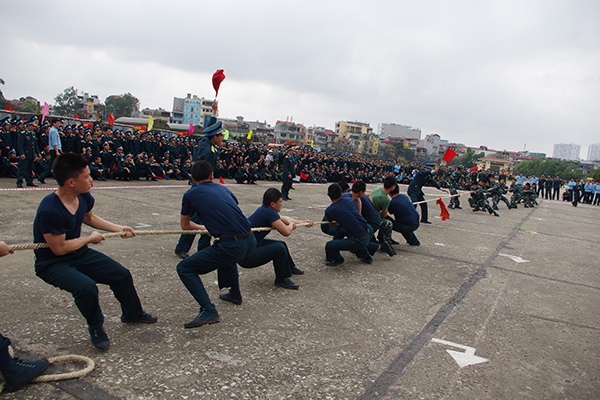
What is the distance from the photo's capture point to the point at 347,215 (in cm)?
570

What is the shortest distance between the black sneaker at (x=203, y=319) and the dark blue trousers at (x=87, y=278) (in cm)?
48

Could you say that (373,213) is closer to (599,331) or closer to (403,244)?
(403,244)

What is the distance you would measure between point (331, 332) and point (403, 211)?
423 centimetres

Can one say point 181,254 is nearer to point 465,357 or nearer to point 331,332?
point 331,332

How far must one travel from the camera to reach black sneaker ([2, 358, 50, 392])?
93.4 inches

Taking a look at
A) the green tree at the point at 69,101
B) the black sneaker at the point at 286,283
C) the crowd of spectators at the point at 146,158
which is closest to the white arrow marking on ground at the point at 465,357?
the black sneaker at the point at 286,283

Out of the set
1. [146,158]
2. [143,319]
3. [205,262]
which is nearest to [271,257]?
[205,262]

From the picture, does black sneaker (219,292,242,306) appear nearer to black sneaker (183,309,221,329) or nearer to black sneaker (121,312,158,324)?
black sneaker (183,309,221,329)

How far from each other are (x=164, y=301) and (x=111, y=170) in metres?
11.0

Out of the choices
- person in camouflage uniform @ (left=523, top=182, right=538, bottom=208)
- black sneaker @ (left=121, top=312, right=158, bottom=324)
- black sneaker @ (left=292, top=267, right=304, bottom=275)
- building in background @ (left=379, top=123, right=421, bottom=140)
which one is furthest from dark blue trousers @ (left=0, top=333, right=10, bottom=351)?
building in background @ (left=379, top=123, right=421, bottom=140)

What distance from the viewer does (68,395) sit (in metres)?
2.39

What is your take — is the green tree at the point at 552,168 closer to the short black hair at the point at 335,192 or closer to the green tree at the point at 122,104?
the green tree at the point at 122,104

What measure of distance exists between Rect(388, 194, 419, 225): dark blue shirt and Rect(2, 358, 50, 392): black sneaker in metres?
6.04

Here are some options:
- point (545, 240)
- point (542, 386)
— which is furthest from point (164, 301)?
point (545, 240)
